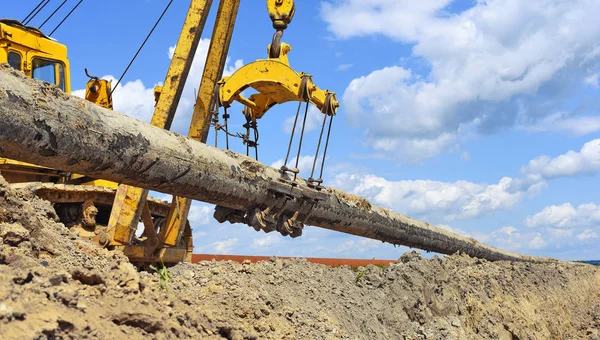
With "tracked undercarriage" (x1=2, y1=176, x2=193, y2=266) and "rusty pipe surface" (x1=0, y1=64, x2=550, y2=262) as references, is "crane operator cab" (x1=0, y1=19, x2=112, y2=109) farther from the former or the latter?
"rusty pipe surface" (x1=0, y1=64, x2=550, y2=262)

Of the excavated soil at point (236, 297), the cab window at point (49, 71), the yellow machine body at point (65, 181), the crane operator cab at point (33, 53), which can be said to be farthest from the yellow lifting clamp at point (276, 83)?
the cab window at point (49, 71)

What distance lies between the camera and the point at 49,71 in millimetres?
9594

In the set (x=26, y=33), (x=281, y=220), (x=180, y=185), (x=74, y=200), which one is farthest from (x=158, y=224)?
(x=180, y=185)

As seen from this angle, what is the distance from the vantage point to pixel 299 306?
509 cm

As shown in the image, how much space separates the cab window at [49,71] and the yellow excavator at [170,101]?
0.05 feet

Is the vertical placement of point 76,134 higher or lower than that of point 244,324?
higher

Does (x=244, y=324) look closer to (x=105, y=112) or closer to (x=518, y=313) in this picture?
(x=105, y=112)

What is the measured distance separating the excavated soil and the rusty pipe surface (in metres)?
0.48

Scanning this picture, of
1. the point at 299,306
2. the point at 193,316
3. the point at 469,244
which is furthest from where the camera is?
the point at 469,244

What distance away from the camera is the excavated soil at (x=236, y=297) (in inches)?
109

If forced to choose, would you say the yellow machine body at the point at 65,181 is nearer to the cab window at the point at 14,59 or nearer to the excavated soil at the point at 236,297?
the cab window at the point at 14,59

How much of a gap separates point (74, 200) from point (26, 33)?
2709mm

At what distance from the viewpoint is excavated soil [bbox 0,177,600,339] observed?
276 cm

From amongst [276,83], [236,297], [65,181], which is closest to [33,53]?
[65,181]
